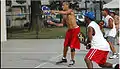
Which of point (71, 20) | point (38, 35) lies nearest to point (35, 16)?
point (38, 35)

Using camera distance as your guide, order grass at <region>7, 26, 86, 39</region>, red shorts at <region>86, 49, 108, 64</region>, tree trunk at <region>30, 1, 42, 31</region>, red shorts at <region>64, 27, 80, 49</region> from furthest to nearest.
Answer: tree trunk at <region>30, 1, 42, 31</region> < grass at <region>7, 26, 86, 39</region> < red shorts at <region>64, 27, 80, 49</region> < red shorts at <region>86, 49, 108, 64</region>

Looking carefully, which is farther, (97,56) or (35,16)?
(35,16)

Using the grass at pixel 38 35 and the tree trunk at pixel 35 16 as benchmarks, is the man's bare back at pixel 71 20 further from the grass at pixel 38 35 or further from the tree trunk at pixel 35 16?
the tree trunk at pixel 35 16

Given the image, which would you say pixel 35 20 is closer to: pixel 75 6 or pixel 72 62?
pixel 75 6

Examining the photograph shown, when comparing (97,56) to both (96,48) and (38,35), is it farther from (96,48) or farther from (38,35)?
(38,35)

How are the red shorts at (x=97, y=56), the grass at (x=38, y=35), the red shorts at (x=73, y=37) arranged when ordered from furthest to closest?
the grass at (x=38, y=35) < the red shorts at (x=73, y=37) < the red shorts at (x=97, y=56)

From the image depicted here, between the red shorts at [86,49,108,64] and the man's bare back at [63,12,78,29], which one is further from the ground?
the man's bare back at [63,12,78,29]

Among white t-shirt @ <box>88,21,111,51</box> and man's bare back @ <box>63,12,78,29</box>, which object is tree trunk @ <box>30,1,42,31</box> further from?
white t-shirt @ <box>88,21,111,51</box>

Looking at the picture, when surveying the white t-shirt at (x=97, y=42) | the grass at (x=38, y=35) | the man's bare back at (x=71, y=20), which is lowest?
the grass at (x=38, y=35)

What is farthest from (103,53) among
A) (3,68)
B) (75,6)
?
(75,6)

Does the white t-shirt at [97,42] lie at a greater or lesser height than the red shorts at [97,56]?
greater

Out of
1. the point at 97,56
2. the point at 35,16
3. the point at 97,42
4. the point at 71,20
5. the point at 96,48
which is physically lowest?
the point at 35,16

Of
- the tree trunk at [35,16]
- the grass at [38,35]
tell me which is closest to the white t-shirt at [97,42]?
the grass at [38,35]

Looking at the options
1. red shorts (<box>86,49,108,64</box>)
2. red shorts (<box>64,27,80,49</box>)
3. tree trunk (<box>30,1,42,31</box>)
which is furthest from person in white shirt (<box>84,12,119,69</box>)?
tree trunk (<box>30,1,42,31</box>)
